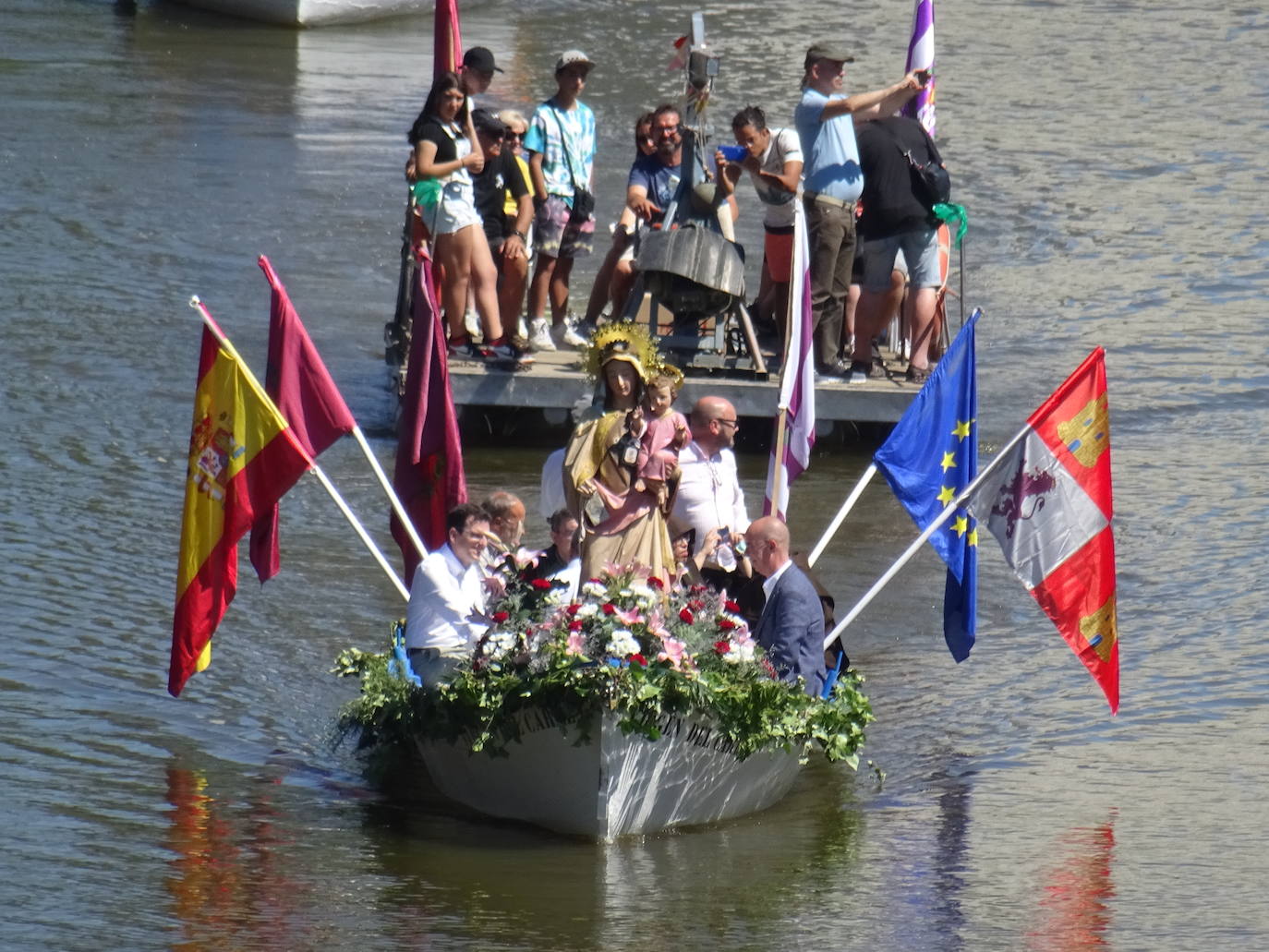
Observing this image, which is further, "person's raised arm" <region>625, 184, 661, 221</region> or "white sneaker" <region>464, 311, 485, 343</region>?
"person's raised arm" <region>625, 184, 661, 221</region>

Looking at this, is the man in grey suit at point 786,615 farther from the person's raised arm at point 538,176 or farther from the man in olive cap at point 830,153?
the person's raised arm at point 538,176

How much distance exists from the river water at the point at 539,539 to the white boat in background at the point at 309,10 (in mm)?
4281

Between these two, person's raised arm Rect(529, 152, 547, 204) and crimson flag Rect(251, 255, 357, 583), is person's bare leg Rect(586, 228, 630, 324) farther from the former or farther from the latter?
crimson flag Rect(251, 255, 357, 583)

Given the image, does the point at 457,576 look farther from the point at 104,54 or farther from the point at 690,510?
the point at 104,54

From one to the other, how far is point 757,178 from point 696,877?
236 inches

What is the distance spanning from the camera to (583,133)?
46.9ft

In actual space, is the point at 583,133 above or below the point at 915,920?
above

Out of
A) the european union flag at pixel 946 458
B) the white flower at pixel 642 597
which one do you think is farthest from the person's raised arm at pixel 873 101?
the white flower at pixel 642 597

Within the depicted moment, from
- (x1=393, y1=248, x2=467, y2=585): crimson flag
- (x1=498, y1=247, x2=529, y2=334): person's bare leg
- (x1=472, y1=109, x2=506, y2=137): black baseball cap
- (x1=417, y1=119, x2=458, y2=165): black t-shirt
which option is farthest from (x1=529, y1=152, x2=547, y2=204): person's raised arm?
(x1=393, y1=248, x2=467, y2=585): crimson flag

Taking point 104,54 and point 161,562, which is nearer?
point 161,562

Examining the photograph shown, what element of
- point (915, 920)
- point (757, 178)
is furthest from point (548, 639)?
point (757, 178)

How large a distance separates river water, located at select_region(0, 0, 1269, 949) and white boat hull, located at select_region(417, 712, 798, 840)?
0.11m

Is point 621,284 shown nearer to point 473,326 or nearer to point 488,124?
point 473,326

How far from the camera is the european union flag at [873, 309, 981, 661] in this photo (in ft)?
33.9
